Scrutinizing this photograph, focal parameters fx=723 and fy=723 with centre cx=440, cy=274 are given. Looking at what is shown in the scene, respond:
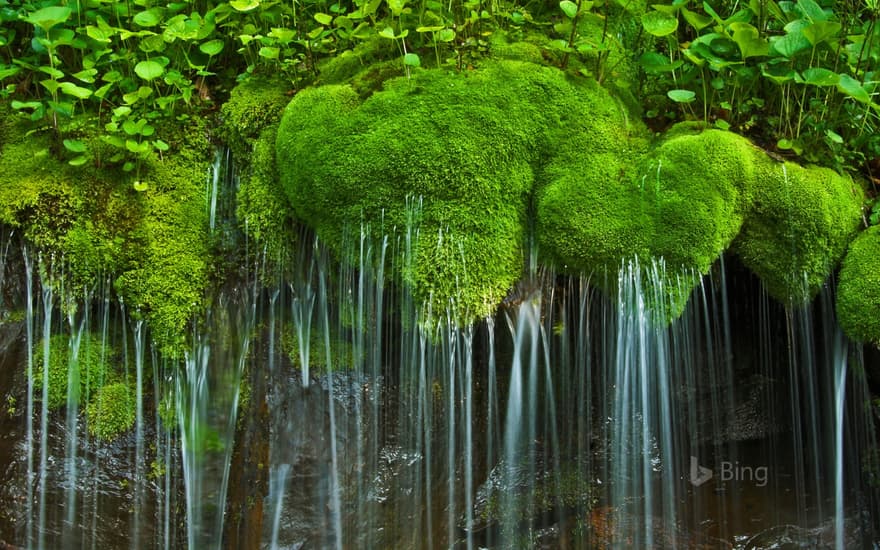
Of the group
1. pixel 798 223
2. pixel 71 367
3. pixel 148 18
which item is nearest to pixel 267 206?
pixel 148 18

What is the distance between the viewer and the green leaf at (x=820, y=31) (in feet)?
10.8

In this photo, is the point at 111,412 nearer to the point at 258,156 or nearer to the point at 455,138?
the point at 258,156

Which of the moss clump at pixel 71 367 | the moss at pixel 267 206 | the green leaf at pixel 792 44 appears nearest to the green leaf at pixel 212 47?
the moss at pixel 267 206

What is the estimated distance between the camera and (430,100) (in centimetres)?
359

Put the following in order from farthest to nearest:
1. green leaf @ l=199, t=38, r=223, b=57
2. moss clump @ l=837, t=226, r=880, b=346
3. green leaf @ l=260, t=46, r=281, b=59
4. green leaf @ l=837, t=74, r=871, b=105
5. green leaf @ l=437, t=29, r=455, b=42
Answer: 1. green leaf @ l=199, t=38, r=223, b=57
2. green leaf @ l=260, t=46, r=281, b=59
3. green leaf @ l=437, t=29, r=455, b=42
4. moss clump @ l=837, t=226, r=880, b=346
5. green leaf @ l=837, t=74, r=871, b=105

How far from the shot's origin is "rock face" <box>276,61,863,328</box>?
3.45 metres

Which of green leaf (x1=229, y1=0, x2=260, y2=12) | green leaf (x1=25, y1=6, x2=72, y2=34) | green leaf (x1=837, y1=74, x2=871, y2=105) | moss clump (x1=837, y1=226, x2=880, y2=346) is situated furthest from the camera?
green leaf (x1=229, y1=0, x2=260, y2=12)

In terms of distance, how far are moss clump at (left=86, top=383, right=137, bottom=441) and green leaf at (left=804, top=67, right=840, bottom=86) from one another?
386 centimetres

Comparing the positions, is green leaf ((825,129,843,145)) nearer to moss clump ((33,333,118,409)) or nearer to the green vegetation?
the green vegetation

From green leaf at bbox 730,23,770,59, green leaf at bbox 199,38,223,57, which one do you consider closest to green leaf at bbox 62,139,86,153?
green leaf at bbox 199,38,223,57

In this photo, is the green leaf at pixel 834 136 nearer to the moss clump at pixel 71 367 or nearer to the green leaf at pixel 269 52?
the green leaf at pixel 269 52

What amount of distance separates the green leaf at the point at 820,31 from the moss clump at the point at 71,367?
3.91m

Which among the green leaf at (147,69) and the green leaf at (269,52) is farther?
the green leaf at (269,52)

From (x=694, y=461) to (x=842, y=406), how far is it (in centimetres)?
90
